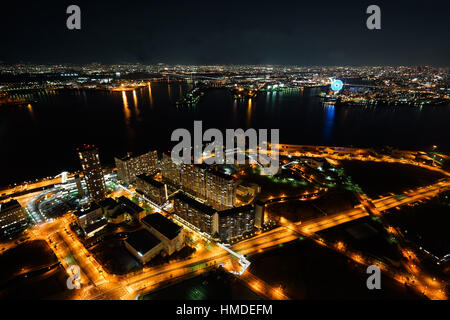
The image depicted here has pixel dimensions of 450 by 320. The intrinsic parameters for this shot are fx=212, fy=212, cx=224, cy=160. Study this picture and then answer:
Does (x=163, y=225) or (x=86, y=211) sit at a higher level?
(x=86, y=211)

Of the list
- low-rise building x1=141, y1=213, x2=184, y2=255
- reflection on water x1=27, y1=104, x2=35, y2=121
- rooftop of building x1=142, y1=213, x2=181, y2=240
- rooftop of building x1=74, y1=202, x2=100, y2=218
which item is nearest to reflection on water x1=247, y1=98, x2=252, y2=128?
rooftop of building x1=142, y1=213, x2=181, y2=240

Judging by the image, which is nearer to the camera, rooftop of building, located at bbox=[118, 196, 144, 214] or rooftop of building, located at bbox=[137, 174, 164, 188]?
rooftop of building, located at bbox=[118, 196, 144, 214]

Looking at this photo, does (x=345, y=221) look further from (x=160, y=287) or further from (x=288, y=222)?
(x=160, y=287)

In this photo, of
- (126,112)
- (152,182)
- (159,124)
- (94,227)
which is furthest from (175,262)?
(126,112)

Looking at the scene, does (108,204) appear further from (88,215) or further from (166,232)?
(166,232)

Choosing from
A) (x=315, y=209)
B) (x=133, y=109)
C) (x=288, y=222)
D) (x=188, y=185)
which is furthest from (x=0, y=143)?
(x=315, y=209)

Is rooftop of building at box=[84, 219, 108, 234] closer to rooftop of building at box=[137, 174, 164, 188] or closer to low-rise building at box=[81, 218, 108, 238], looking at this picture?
low-rise building at box=[81, 218, 108, 238]

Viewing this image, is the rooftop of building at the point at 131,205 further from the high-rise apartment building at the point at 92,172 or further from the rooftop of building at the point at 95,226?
the high-rise apartment building at the point at 92,172
